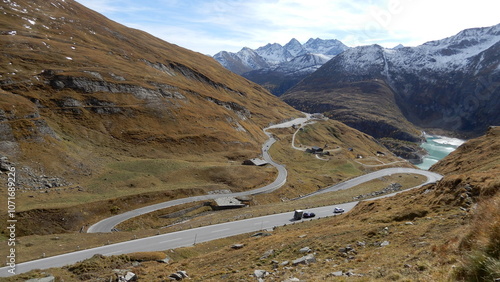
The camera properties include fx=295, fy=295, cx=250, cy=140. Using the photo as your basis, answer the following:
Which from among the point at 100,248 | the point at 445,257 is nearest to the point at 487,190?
the point at 445,257

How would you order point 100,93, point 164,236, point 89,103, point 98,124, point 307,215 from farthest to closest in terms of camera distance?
point 100,93 < point 89,103 < point 98,124 < point 307,215 < point 164,236

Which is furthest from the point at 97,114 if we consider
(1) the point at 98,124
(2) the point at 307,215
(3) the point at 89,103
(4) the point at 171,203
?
(2) the point at 307,215

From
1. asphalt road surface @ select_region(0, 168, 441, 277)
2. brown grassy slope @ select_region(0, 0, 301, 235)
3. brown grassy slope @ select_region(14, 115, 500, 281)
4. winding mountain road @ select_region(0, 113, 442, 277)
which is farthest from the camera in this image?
brown grassy slope @ select_region(0, 0, 301, 235)

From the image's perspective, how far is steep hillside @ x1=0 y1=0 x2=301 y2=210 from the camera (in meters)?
64.2

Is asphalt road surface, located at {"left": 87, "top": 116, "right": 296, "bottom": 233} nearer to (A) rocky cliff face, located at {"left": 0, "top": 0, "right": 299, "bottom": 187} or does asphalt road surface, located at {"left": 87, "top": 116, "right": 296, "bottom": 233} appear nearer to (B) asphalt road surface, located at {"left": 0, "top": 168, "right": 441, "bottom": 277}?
(B) asphalt road surface, located at {"left": 0, "top": 168, "right": 441, "bottom": 277}

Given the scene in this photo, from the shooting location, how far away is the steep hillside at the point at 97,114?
211 feet

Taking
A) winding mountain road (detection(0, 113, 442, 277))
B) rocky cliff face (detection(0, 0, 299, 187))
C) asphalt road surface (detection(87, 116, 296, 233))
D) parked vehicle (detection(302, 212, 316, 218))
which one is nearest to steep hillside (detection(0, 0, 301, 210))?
rocky cliff face (detection(0, 0, 299, 187))

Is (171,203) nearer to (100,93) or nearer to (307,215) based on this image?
(307,215)

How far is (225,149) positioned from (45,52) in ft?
250

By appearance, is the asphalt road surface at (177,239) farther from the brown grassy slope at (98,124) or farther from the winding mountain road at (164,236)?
the brown grassy slope at (98,124)

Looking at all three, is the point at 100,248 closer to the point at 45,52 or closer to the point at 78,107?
the point at 78,107

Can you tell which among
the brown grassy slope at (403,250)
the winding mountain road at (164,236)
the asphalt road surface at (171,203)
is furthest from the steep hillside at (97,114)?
the brown grassy slope at (403,250)

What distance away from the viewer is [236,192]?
76.4 metres

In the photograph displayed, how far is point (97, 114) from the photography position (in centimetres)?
9425
